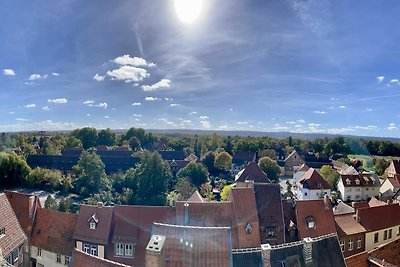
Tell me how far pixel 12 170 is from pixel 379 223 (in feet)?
229

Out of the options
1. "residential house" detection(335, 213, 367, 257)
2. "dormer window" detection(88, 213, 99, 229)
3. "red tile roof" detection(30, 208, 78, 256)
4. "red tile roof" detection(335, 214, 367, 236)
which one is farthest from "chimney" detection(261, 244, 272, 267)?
"red tile roof" detection(30, 208, 78, 256)

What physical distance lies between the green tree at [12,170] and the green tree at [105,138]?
232 feet

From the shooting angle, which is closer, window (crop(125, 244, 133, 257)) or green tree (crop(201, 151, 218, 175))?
window (crop(125, 244, 133, 257))

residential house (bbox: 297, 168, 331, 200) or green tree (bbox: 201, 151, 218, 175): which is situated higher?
green tree (bbox: 201, 151, 218, 175)

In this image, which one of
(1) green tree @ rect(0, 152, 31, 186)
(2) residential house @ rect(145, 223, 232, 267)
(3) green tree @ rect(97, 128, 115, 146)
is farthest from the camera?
(3) green tree @ rect(97, 128, 115, 146)

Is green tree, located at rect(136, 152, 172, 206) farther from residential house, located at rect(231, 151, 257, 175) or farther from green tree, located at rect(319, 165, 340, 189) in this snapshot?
residential house, located at rect(231, 151, 257, 175)

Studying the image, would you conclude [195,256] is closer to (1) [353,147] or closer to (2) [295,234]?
(2) [295,234]

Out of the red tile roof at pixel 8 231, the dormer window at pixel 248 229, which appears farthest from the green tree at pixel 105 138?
the dormer window at pixel 248 229

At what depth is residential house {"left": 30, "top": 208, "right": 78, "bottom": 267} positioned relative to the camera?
→ 3083 centimetres

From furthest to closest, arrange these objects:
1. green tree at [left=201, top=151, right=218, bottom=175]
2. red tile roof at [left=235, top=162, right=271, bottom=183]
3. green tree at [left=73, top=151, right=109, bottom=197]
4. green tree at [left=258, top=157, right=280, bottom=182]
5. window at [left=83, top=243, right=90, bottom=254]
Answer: green tree at [left=201, top=151, right=218, bottom=175] < green tree at [left=258, top=157, right=280, bottom=182] < green tree at [left=73, top=151, right=109, bottom=197] < red tile roof at [left=235, top=162, right=271, bottom=183] < window at [left=83, top=243, right=90, bottom=254]

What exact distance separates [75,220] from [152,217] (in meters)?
7.23

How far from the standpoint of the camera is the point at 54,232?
31.9m

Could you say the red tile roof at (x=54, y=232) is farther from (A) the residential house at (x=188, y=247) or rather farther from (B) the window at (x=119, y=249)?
(A) the residential house at (x=188, y=247)

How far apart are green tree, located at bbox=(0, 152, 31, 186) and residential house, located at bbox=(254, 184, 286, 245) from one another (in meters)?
60.9
